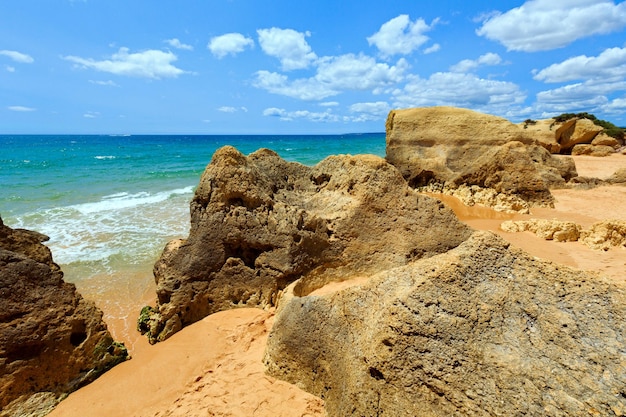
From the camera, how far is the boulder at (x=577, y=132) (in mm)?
25375

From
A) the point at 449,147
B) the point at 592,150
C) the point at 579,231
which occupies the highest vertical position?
the point at 449,147

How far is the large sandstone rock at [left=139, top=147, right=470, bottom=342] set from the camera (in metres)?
5.08

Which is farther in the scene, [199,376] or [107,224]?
[107,224]

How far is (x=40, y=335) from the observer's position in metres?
3.81

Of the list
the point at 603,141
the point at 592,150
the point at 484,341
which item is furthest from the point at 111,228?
the point at 603,141

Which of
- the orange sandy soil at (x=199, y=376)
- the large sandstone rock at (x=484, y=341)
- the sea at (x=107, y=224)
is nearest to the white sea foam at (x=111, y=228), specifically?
the sea at (x=107, y=224)

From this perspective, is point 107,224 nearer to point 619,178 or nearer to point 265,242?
point 265,242

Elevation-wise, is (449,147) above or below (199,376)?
above

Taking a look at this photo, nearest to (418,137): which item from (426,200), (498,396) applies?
(426,200)

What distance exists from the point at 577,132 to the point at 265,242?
2787cm

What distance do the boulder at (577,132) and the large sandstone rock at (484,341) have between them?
27.4 metres

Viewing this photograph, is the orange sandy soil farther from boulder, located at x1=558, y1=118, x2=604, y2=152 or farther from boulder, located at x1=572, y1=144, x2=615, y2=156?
boulder, located at x1=558, y1=118, x2=604, y2=152

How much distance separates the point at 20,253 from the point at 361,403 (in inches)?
155

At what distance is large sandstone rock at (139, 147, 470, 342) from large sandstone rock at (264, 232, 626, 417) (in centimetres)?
217
